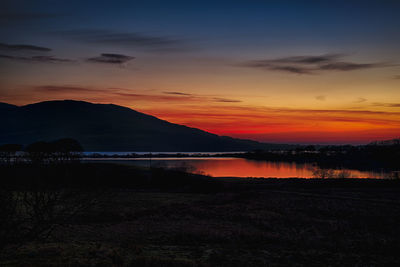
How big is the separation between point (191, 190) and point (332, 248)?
26463 millimetres

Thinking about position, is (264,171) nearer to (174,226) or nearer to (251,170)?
(251,170)

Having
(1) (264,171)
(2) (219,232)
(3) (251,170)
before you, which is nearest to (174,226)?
(2) (219,232)

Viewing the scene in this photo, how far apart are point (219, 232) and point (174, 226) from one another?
9.72 ft

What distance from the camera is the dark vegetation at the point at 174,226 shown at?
9898 mm

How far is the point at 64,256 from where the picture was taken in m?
11.6

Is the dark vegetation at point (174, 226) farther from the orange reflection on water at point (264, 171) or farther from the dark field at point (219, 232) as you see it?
the orange reflection on water at point (264, 171)

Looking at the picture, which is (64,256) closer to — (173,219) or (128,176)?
(173,219)

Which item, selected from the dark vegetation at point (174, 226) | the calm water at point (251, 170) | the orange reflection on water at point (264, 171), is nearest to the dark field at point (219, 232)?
the dark vegetation at point (174, 226)

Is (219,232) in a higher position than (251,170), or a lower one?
higher

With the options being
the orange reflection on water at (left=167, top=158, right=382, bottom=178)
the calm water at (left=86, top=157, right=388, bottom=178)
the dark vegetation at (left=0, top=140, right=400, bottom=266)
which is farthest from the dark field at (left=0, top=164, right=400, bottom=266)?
the calm water at (left=86, top=157, right=388, bottom=178)

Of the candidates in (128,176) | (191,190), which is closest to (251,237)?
(191,190)

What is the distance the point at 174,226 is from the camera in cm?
1917

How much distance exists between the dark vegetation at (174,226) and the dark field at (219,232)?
0.04m

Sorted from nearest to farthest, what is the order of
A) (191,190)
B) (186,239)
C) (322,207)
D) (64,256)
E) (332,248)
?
(64,256), (332,248), (186,239), (322,207), (191,190)
